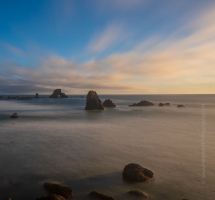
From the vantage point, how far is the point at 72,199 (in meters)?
8.85

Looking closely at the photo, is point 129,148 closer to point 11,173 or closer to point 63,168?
point 63,168

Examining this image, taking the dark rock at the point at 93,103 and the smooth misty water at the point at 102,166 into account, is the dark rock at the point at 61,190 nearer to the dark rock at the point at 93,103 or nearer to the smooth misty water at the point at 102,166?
the smooth misty water at the point at 102,166

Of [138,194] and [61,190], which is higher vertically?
[61,190]

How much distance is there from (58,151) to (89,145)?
354 centimetres

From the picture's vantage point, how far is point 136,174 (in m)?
10.8

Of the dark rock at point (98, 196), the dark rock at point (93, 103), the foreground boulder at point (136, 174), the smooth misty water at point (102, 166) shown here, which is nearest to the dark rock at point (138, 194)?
the smooth misty water at point (102, 166)

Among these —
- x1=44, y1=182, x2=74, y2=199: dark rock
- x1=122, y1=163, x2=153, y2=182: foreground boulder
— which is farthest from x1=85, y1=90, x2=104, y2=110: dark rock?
x1=44, y1=182, x2=74, y2=199: dark rock

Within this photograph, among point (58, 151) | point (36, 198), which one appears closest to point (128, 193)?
point (36, 198)

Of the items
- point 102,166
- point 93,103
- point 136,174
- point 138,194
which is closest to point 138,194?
point 138,194

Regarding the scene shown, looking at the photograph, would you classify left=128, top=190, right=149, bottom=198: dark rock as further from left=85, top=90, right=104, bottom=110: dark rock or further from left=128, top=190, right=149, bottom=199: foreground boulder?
left=85, top=90, right=104, bottom=110: dark rock

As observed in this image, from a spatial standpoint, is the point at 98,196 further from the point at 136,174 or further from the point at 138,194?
the point at 136,174

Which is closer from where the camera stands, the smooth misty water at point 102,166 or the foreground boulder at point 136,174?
the smooth misty water at point 102,166

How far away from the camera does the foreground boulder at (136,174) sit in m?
10.7

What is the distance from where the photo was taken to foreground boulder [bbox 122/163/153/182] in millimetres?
10688
